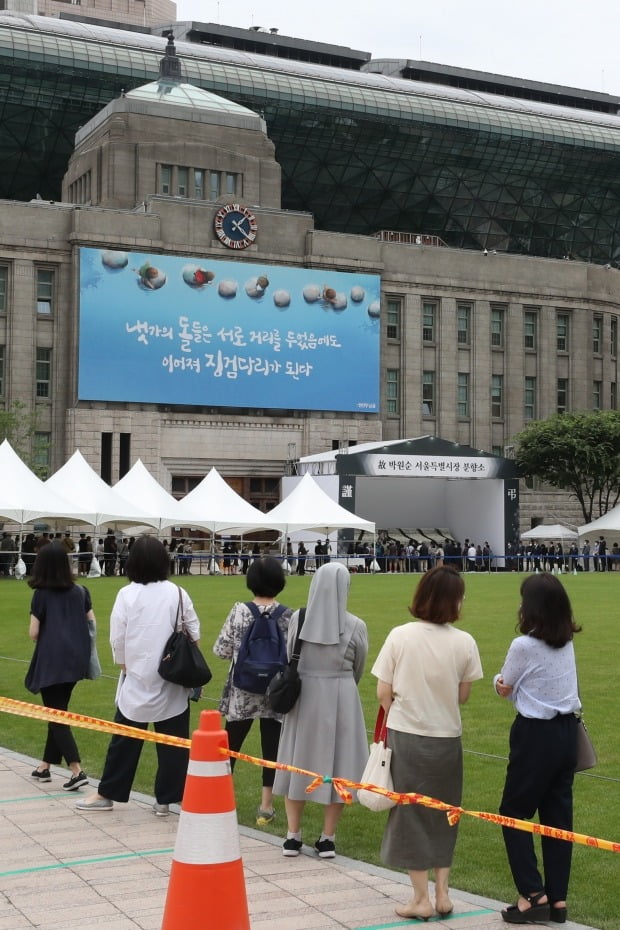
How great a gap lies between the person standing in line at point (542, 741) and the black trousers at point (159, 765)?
277cm

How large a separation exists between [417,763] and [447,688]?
0.43 m

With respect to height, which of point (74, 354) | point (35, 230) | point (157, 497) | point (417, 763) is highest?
point (35, 230)

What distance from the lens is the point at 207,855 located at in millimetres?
5531

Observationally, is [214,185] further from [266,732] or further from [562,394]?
[266,732]

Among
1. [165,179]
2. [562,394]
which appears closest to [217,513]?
[165,179]

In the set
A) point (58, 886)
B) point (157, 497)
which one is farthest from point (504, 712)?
point (157, 497)

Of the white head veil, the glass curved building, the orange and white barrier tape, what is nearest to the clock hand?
the glass curved building

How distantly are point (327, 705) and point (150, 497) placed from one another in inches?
1388

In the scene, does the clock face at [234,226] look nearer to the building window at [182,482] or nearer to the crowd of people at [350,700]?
the building window at [182,482]

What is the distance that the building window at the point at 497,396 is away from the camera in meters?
72.1

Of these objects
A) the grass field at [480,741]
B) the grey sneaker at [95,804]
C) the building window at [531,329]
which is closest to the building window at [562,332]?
the building window at [531,329]

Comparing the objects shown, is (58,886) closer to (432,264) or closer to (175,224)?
(175,224)

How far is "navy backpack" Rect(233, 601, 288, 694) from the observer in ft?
28.1

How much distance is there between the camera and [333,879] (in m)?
7.17
